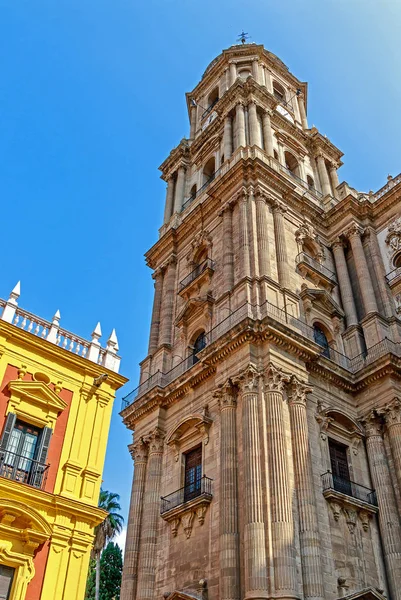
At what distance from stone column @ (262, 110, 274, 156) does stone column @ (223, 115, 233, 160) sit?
73.9 inches

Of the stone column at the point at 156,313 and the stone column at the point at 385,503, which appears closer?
the stone column at the point at 385,503

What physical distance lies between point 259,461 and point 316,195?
18899 millimetres

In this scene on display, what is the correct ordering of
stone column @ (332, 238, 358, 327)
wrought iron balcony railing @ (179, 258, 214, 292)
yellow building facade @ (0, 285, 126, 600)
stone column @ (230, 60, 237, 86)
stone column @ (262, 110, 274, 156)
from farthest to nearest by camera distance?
stone column @ (230, 60, 237, 86) < stone column @ (262, 110, 274, 156) < wrought iron balcony railing @ (179, 258, 214, 292) < stone column @ (332, 238, 358, 327) < yellow building facade @ (0, 285, 126, 600)

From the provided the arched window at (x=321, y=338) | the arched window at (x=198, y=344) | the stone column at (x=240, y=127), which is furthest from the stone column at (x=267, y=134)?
the arched window at (x=198, y=344)

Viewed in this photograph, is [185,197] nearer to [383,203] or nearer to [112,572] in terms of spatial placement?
[383,203]

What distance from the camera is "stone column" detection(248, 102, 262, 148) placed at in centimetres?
3008

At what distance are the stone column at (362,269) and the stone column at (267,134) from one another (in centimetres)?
616

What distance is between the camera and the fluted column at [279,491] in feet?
50.2

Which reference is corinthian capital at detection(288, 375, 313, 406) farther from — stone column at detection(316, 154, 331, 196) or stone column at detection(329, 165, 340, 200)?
stone column at detection(329, 165, 340, 200)

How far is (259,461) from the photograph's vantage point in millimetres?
17344

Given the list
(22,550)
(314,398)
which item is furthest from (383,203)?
(22,550)

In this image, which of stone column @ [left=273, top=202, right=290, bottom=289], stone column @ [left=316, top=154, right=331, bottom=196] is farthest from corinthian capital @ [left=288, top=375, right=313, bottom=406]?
stone column @ [left=316, top=154, right=331, bottom=196]

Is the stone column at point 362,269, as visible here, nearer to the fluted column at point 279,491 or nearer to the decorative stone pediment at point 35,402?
the fluted column at point 279,491

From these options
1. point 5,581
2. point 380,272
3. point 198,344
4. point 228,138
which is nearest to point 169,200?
point 228,138
